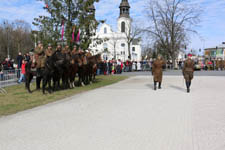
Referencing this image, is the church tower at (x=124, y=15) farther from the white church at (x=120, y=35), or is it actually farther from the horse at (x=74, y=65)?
the horse at (x=74, y=65)

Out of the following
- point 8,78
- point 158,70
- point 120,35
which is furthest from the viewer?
point 120,35

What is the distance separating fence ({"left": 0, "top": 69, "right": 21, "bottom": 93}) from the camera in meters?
12.6

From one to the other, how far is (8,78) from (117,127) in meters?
9.60

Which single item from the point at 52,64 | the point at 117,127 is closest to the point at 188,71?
the point at 52,64

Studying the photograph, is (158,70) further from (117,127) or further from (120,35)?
(120,35)

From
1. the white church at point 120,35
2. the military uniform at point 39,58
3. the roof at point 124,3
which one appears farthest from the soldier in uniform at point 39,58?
the roof at point 124,3

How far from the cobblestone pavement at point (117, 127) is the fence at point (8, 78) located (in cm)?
563

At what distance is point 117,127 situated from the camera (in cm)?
567

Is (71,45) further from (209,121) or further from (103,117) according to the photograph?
(209,121)

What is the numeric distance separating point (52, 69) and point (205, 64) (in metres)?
31.0

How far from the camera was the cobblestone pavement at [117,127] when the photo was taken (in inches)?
178

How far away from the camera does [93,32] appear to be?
18703 millimetres

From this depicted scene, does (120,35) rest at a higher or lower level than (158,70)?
higher

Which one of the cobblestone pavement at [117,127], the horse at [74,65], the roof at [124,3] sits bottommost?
the cobblestone pavement at [117,127]
